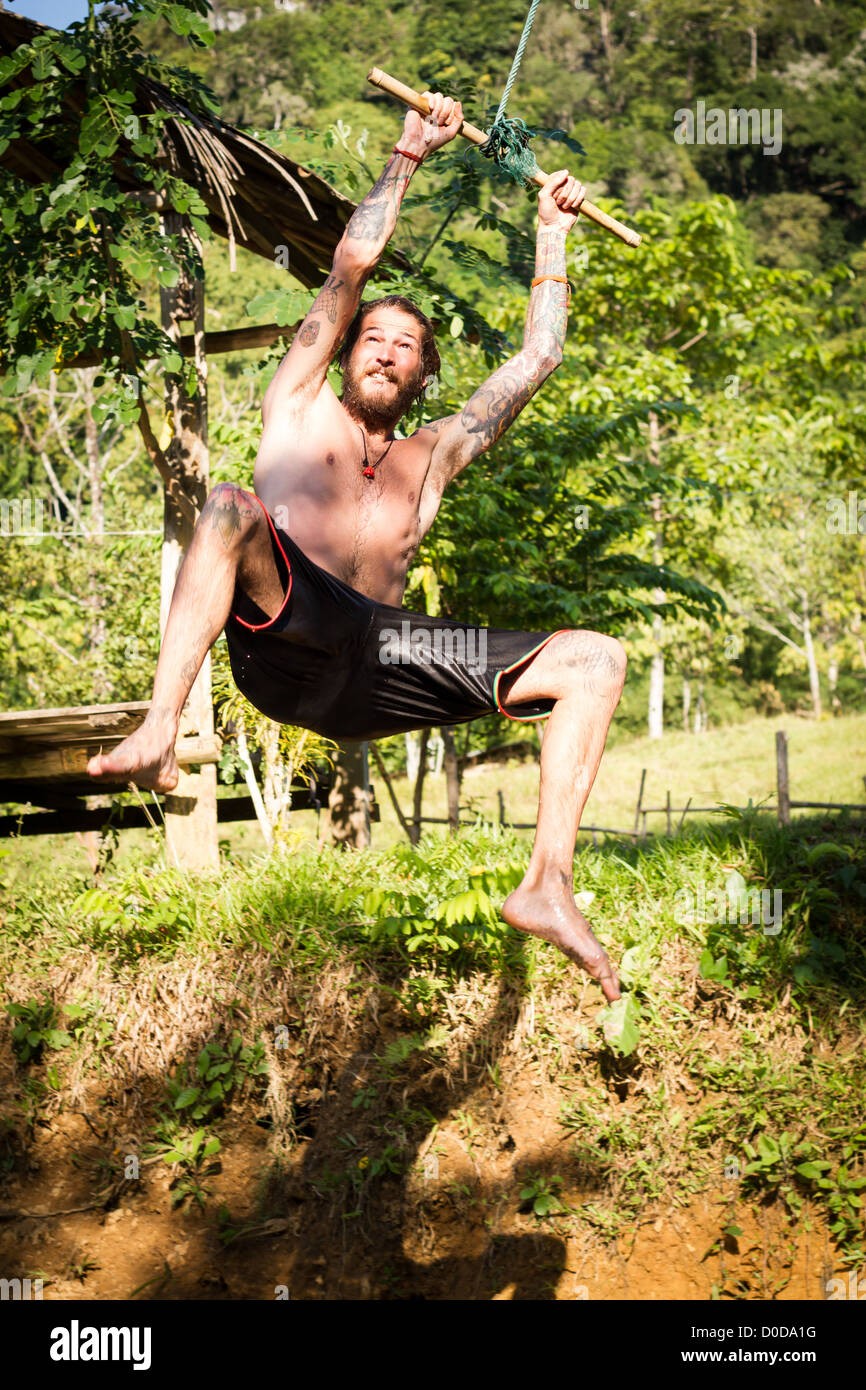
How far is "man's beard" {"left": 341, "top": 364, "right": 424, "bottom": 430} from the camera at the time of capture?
3.24m

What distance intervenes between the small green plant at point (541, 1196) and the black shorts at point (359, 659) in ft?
8.71

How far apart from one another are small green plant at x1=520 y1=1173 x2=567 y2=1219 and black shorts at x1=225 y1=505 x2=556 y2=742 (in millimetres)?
2656

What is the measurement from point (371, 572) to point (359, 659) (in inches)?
16.1

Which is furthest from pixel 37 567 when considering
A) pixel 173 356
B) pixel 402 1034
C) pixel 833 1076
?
pixel 833 1076

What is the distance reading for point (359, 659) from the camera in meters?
2.93

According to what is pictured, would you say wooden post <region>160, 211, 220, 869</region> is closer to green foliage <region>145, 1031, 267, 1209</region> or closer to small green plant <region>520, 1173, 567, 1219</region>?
green foliage <region>145, 1031, 267, 1209</region>

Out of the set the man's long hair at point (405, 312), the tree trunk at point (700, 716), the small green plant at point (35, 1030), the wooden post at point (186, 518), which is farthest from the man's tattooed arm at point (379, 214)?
the tree trunk at point (700, 716)

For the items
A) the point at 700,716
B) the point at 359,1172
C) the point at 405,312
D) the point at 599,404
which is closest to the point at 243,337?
the point at 405,312

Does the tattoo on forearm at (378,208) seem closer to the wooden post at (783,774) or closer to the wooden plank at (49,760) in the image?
the wooden plank at (49,760)

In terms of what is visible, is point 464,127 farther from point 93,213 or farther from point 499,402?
point 93,213

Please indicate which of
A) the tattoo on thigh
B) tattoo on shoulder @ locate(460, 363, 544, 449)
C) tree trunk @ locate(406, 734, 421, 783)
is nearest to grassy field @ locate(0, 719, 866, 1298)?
tattoo on shoulder @ locate(460, 363, 544, 449)

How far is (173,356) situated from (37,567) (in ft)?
36.3

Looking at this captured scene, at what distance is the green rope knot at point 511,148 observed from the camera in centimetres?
364
